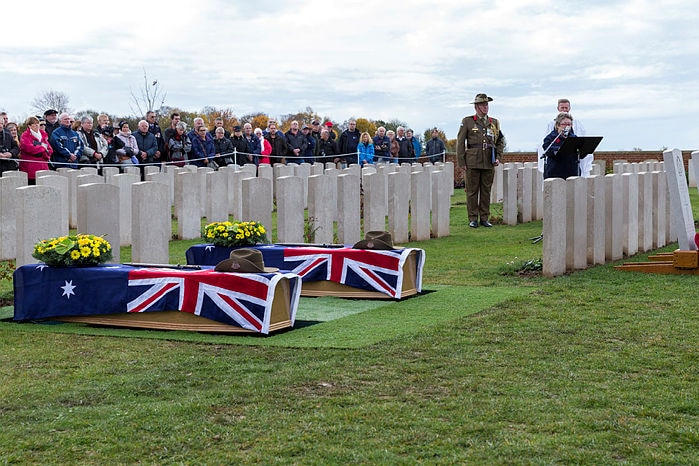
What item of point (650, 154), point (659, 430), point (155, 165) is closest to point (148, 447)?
point (659, 430)

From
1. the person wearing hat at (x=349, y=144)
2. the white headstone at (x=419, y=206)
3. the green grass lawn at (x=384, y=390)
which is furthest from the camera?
the person wearing hat at (x=349, y=144)

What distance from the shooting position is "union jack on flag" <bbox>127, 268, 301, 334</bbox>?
8312 mm

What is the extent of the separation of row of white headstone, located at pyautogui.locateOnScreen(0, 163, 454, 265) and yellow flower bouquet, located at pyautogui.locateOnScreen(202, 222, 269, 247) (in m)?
0.62

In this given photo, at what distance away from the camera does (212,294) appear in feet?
27.8

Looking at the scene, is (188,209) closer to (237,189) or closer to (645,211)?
(237,189)

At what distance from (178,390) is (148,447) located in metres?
1.22

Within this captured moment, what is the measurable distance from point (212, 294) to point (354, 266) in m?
2.26

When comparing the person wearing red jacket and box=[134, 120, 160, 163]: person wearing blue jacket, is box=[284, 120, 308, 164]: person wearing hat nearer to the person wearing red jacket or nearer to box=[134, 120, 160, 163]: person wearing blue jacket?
box=[134, 120, 160, 163]: person wearing blue jacket

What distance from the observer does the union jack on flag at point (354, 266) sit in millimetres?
10203

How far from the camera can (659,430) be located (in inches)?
209

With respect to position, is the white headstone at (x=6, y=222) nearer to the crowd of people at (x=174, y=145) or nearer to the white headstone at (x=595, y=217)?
the crowd of people at (x=174, y=145)

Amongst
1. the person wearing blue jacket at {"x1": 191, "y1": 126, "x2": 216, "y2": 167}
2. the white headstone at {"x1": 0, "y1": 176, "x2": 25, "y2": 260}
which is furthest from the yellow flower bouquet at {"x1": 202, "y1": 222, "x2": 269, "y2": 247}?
the person wearing blue jacket at {"x1": 191, "y1": 126, "x2": 216, "y2": 167}

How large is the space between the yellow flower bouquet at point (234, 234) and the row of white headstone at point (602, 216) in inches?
125

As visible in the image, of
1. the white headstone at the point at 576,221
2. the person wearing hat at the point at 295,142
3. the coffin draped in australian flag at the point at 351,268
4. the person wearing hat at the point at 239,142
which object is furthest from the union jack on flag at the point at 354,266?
the person wearing hat at the point at 295,142
